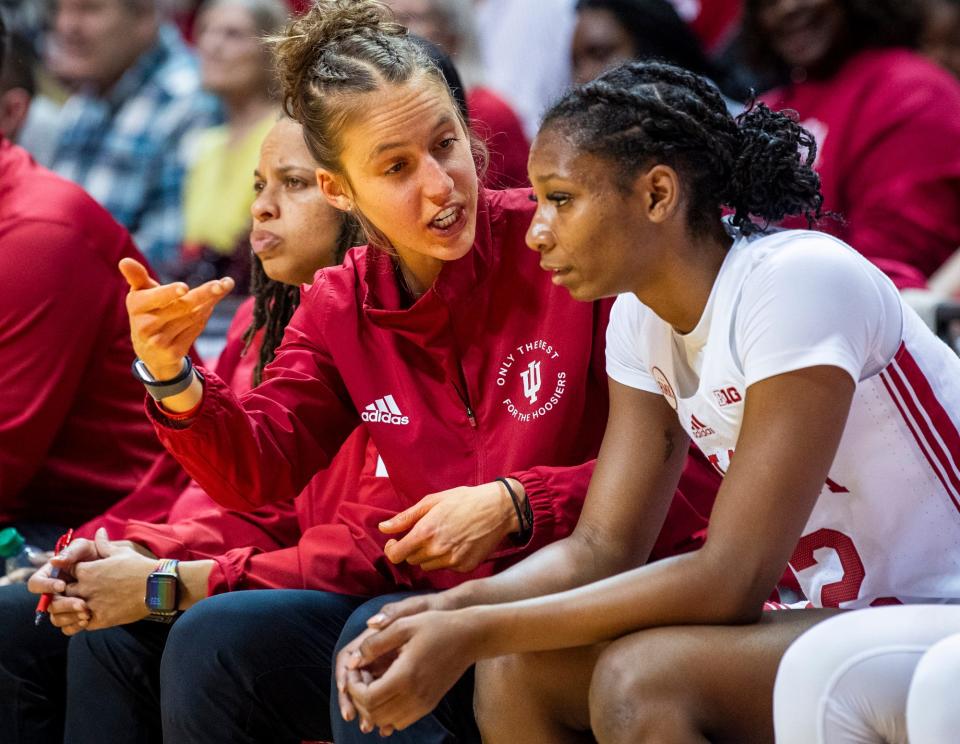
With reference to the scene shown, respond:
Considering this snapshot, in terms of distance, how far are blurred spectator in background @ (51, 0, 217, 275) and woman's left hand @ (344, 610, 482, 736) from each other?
3094mm

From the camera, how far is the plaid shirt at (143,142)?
4.83 m

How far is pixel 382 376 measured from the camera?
227 centimetres

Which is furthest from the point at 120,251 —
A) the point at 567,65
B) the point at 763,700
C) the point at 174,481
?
the point at 567,65

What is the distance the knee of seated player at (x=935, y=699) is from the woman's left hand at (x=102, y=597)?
1.27 meters

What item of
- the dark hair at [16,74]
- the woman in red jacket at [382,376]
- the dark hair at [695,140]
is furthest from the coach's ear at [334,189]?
the dark hair at [16,74]

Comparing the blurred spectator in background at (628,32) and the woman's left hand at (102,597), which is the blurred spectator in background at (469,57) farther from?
the woman's left hand at (102,597)

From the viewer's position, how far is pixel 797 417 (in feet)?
5.62

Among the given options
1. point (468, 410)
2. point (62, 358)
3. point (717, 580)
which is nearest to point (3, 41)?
point (62, 358)

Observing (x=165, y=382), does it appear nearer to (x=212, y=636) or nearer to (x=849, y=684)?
(x=212, y=636)

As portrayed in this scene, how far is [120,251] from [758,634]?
165cm

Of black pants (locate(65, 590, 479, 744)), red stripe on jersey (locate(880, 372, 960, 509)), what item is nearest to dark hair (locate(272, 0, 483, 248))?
black pants (locate(65, 590, 479, 744))

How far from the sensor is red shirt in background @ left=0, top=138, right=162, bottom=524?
276 cm

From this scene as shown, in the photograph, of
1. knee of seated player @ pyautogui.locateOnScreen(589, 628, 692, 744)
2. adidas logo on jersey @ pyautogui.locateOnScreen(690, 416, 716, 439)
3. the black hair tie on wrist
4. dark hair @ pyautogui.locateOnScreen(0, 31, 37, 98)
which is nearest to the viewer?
knee of seated player @ pyautogui.locateOnScreen(589, 628, 692, 744)

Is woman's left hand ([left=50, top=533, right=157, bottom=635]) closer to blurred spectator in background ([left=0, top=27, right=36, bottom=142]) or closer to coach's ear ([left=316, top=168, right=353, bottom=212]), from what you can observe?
coach's ear ([left=316, top=168, right=353, bottom=212])
